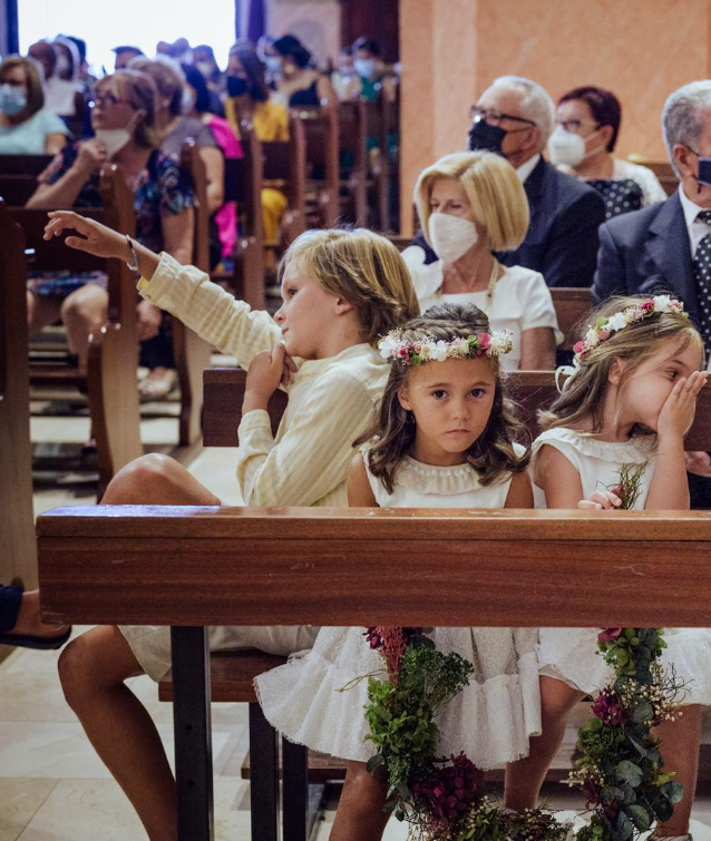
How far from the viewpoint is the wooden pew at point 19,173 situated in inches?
228

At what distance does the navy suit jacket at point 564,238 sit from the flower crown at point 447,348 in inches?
66.9

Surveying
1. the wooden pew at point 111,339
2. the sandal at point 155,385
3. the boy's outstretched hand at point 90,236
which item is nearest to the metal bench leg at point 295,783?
the boy's outstretched hand at point 90,236

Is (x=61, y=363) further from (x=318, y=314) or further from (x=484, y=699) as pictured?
(x=484, y=699)

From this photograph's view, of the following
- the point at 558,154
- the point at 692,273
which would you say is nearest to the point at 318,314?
the point at 692,273

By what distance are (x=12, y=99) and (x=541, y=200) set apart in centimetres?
438

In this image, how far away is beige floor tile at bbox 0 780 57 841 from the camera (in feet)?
7.34

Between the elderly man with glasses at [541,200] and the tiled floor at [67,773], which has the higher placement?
the elderly man with glasses at [541,200]

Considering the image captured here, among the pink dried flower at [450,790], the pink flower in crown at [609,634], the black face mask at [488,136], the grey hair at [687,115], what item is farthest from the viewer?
the black face mask at [488,136]

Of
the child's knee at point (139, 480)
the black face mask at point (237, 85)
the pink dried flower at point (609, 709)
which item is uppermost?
the black face mask at point (237, 85)

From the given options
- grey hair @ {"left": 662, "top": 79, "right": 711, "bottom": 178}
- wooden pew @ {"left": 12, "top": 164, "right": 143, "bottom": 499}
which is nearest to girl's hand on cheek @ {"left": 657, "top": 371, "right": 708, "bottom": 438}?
grey hair @ {"left": 662, "top": 79, "right": 711, "bottom": 178}

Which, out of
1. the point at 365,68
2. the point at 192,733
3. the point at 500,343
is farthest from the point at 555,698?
the point at 365,68

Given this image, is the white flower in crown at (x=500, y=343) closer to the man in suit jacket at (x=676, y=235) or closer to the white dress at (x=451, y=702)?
the white dress at (x=451, y=702)

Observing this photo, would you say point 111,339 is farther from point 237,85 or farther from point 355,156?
point 355,156

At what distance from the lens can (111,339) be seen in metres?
4.20
